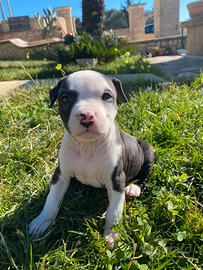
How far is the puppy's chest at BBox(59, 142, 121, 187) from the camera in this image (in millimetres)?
1865

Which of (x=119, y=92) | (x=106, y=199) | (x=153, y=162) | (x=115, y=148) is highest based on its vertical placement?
(x=119, y=92)

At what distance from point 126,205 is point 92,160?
1.84 ft

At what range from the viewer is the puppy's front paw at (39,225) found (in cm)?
194

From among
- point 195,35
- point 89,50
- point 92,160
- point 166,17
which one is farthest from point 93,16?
point 166,17

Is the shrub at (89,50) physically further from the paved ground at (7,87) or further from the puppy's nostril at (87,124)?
the puppy's nostril at (87,124)

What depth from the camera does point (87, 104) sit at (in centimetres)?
166

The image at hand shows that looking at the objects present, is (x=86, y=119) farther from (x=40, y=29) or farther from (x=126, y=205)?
(x=40, y=29)

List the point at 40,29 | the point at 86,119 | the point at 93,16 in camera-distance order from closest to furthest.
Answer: the point at 86,119
the point at 93,16
the point at 40,29

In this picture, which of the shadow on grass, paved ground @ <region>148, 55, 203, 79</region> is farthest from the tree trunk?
the shadow on grass

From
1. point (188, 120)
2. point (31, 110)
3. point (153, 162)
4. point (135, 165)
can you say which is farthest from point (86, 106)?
point (31, 110)

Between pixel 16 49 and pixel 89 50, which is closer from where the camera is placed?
pixel 89 50

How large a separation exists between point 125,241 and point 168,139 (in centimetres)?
140

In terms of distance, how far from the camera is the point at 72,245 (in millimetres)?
1854

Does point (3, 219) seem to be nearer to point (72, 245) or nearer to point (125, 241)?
point (72, 245)
